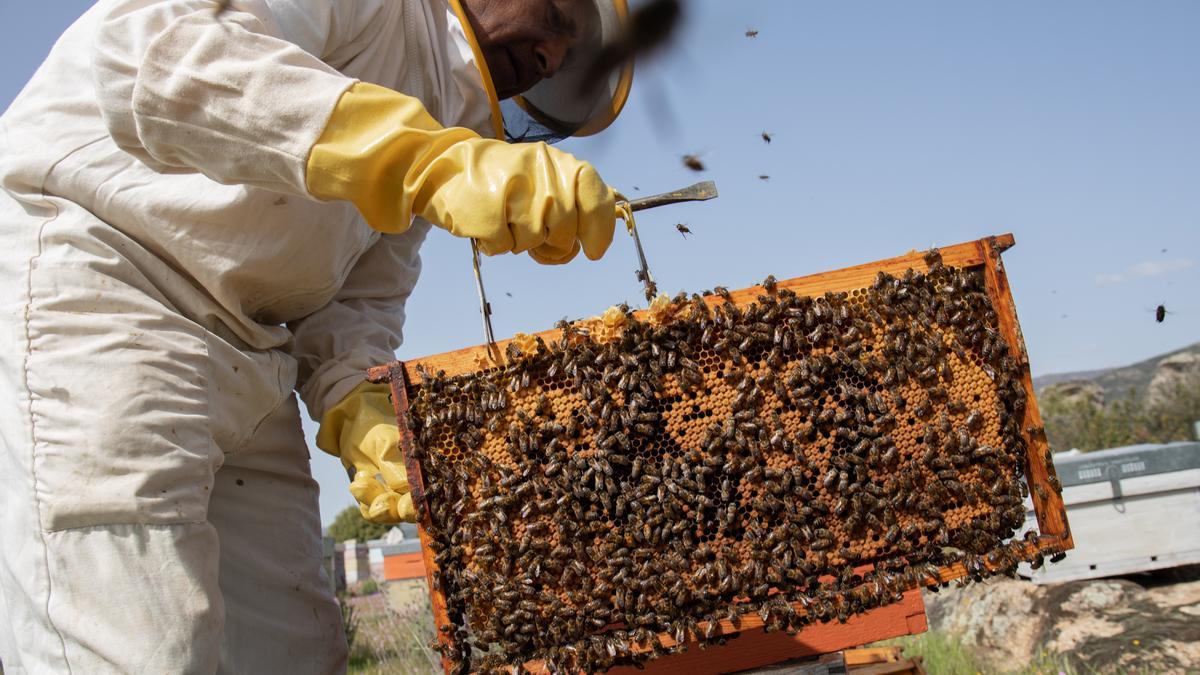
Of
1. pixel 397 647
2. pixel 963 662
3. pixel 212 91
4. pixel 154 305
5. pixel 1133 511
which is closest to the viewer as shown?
pixel 212 91

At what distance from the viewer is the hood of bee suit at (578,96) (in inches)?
168

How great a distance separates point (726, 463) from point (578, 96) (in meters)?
2.19

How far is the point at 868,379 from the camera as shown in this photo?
10.1ft

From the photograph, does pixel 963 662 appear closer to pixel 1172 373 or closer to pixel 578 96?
pixel 578 96

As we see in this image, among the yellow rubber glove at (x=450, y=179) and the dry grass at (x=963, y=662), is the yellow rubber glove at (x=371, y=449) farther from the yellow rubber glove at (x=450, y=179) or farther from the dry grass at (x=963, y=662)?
the dry grass at (x=963, y=662)

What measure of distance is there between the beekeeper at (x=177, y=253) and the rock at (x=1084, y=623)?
6366 mm

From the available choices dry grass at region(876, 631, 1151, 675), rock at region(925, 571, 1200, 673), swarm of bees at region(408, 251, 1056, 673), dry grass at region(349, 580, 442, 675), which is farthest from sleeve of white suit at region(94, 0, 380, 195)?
rock at region(925, 571, 1200, 673)

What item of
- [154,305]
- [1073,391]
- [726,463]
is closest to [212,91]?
[154,305]

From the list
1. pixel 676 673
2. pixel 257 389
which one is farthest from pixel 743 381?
pixel 257 389

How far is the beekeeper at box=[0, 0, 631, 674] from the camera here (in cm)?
254

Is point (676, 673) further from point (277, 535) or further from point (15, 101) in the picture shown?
point (15, 101)

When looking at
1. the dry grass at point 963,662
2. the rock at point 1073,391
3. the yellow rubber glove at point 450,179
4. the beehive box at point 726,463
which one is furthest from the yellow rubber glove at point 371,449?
the rock at point 1073,391

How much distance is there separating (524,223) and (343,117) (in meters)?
0.60

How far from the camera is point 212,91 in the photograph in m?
2.56
